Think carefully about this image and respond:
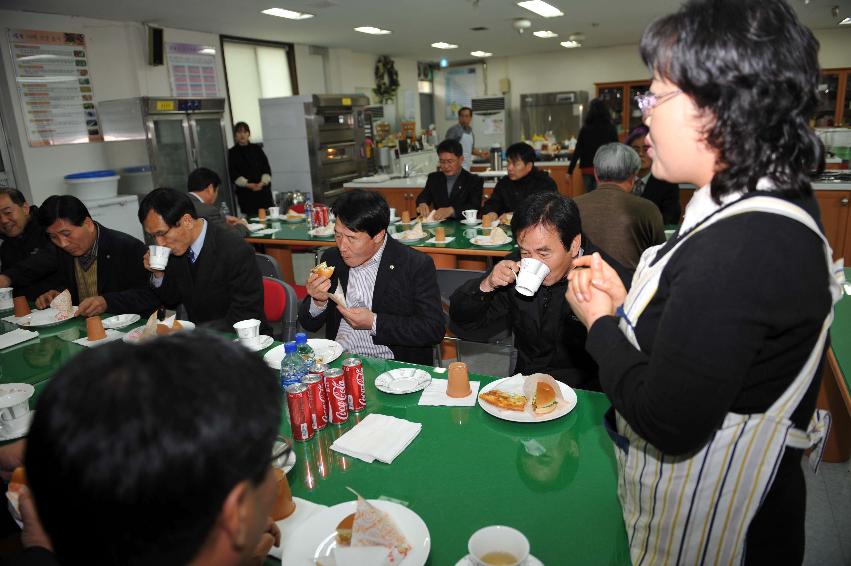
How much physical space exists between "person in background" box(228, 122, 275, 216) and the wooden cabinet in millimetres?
7776

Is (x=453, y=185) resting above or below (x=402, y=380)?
above

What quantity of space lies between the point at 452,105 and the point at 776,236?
14397 mm

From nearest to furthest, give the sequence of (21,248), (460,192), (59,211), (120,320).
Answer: (120,320)
(59,211)
(21,248)
(460,192)

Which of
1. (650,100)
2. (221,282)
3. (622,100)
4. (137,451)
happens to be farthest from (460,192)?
(622,100)

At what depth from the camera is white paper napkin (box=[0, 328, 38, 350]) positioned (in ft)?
8.87

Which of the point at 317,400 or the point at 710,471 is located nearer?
the point at 710,471

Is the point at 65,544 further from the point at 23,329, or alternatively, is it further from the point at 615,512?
the point at 23,329

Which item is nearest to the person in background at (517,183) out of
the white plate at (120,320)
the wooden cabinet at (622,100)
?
the white plate at (120,320)

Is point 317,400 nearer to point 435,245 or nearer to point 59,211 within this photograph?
point 59,211

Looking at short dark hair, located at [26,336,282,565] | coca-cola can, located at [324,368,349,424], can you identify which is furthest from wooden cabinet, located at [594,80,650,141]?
short dark hair, located at [26,336,282,565]

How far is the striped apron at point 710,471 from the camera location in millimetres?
957

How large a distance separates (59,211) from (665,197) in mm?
4447

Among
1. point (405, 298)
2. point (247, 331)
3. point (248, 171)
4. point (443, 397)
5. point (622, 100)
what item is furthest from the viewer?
point (622, 100)

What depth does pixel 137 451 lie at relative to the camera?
64cm
